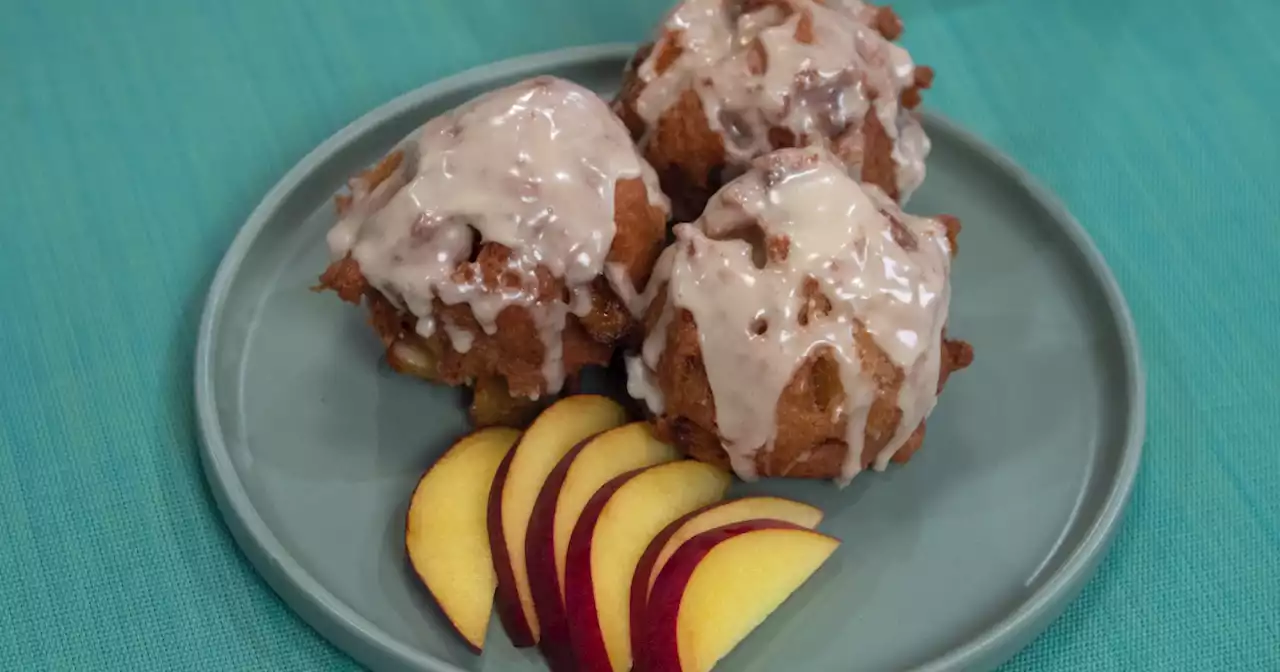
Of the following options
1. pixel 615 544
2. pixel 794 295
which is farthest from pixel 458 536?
pixel 794 295

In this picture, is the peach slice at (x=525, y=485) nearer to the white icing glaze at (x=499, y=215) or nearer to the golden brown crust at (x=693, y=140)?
the white icing glaze at (x=499, y=215)

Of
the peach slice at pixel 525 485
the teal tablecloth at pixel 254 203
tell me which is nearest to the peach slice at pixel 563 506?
the peach slice at pixel 525 485

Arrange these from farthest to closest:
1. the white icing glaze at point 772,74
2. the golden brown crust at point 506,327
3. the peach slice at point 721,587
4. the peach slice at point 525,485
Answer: the white icing glaze at point 772,74 < the golden brown crust at point 506,327 < the peach slice at point 525,485 < the peach slice at point 721,587

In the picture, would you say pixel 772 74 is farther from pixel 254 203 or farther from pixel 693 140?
pixel 254 203

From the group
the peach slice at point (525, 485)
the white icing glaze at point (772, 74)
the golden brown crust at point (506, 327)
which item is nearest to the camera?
the peach slice at point (525, 485)

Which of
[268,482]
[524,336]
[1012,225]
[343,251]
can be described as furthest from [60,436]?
[1012,225]

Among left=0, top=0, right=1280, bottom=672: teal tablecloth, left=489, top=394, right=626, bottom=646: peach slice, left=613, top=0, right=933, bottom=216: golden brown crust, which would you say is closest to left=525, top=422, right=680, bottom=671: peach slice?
left=489, top=394, right=626, bottom=646: peach slice
